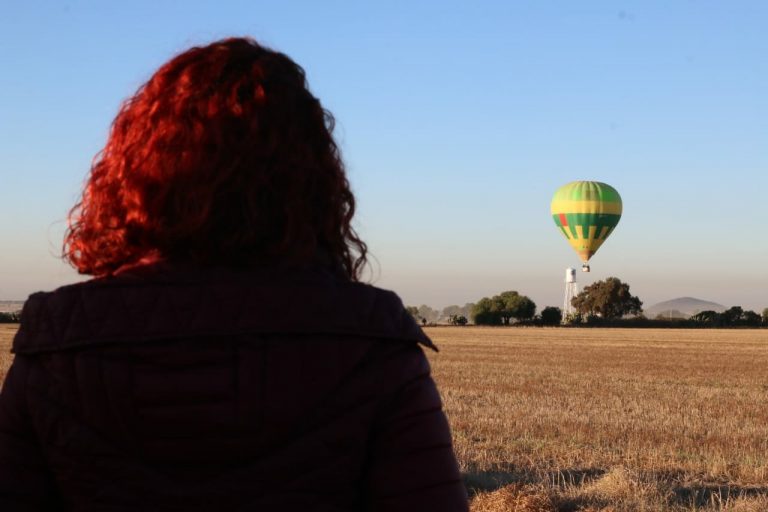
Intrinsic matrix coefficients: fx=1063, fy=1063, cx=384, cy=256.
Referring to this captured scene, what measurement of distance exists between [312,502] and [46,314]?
17.8 inches

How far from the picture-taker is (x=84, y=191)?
5.39ft

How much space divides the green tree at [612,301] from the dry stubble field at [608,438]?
8077 centimetres

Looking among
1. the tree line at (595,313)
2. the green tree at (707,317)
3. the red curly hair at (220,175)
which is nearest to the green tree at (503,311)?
the tree line at (595,313)

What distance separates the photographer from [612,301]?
102 metres

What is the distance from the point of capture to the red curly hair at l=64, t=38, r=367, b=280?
1481mm

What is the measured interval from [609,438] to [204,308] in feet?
32.2

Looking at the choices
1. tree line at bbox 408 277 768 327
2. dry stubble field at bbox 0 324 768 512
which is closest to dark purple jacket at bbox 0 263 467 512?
dry stubble field at bbox 0 324 768 512

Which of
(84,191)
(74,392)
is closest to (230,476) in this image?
(74,392)

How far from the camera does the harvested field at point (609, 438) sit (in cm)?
684

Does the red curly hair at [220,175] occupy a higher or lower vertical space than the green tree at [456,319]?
lower

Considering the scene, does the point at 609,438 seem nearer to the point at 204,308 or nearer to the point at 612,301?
the point at 204,308

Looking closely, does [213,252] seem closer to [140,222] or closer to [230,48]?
[140,222]

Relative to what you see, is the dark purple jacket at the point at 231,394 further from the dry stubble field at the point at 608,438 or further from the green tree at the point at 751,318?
the green tree at the point at 751,318

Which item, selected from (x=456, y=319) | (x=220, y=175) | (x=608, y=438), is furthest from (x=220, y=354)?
(x=456, y=319)
